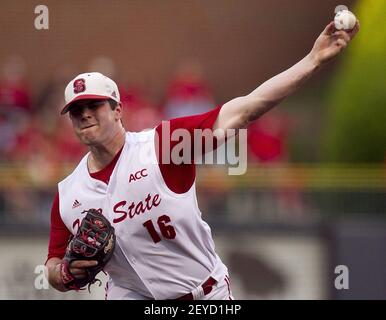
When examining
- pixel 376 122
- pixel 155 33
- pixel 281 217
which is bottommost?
pixel 281 217

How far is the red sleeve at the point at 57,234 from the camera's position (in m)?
6.55

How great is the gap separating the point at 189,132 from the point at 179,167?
8.2 inches

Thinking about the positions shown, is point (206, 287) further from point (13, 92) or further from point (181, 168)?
point (13, 92)

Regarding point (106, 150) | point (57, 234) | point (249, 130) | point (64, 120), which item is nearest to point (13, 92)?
point (64, 120)

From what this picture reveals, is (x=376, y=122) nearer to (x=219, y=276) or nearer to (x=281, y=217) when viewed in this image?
(x=281, y=217)

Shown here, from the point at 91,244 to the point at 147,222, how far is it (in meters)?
0.33

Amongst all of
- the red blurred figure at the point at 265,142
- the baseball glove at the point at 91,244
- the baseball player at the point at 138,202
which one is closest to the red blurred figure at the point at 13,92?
the red blurred figure at the point at 265,142

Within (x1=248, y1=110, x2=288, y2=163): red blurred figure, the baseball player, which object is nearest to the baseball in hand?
the baseball player

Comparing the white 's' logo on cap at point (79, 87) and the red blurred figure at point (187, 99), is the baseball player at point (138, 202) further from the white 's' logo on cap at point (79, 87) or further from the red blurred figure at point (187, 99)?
the red blurred figure at point (187, 99)

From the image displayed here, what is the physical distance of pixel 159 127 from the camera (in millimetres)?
6285

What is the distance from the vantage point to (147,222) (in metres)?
6.20

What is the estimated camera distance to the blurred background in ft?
34.9

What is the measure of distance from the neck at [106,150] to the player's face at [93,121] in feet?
0.19
